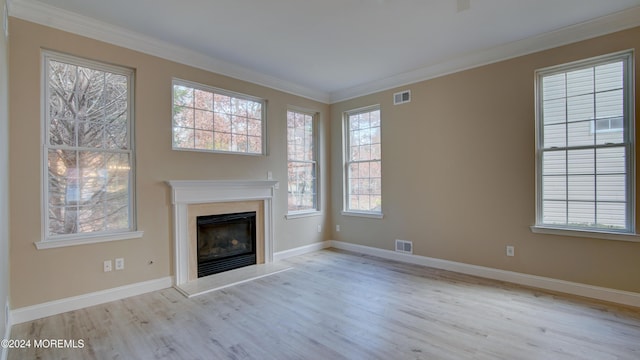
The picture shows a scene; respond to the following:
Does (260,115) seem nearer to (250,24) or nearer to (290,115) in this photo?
(290,115)

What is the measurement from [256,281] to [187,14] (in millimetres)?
3123

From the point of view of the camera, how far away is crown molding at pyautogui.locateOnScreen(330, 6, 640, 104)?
9.95ft

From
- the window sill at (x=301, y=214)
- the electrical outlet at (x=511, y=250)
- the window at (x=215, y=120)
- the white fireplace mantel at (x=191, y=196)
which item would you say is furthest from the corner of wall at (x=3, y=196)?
the electrical outlet at (x=511, y=250)

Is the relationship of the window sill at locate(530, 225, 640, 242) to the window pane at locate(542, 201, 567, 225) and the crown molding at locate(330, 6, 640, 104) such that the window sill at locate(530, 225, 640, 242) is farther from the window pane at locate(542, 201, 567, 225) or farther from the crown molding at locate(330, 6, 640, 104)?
the crown molding at locate(330, 6, 640, 104)

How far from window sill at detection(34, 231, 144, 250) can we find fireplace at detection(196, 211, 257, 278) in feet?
2.57

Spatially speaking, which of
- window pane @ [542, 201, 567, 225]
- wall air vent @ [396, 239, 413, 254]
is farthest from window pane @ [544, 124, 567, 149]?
wall air vent @ [396, 239, 413, 254]

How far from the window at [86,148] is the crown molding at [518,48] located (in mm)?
3667

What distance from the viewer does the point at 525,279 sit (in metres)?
3.58

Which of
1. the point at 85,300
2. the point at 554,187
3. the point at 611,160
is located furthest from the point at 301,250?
the point at 611,160

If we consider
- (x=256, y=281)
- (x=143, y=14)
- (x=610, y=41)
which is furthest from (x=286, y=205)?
(x=610, y=41)

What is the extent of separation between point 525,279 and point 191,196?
4.23 meters

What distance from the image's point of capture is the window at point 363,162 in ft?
16.9

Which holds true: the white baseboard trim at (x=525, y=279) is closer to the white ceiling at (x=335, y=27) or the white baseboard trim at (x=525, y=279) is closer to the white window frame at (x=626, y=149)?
the white window frame at (x=626, y=149)

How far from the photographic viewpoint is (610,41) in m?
3.11
